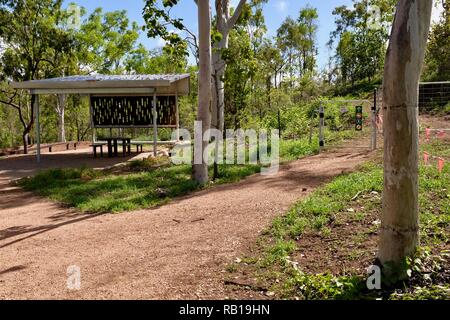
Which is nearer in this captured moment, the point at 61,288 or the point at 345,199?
the point at 61,288

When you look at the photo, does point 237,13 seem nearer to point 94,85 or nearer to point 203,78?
point 94,85

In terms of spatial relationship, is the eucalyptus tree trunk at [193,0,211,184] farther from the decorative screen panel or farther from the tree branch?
the decorative screen panel

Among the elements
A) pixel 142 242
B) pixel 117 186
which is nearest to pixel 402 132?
pixel 142 242

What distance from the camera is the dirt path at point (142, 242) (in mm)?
4098

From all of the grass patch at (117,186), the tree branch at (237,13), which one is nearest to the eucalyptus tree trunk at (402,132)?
the grass patch at (117,186)

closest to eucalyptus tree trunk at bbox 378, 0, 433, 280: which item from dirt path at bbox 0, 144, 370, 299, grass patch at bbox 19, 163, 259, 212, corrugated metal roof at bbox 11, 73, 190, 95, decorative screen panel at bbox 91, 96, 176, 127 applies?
dirt path at bbox 0, 144, 370, 299

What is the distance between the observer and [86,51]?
78.9 ft

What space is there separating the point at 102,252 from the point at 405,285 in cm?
331

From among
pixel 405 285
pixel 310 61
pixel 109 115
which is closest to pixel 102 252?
pixel 405 285

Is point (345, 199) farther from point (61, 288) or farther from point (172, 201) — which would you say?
point (61, 288)

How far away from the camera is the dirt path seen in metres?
4.10

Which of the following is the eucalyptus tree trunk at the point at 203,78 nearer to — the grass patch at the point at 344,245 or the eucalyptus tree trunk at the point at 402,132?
the grass patch at the point at 344,245

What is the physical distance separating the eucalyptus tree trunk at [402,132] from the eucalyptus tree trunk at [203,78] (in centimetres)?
559

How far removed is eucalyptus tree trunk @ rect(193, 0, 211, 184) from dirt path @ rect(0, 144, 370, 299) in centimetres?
79
